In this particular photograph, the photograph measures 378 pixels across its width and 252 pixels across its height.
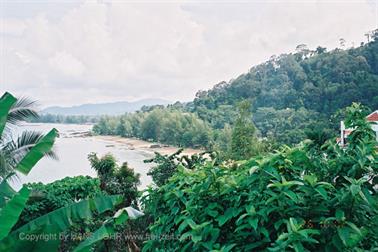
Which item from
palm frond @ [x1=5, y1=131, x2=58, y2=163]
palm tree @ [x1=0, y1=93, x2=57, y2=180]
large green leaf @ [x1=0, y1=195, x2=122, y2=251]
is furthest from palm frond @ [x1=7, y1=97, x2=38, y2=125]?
large green leaf @ [x1=0, y1=195, x2=122, y2=251]

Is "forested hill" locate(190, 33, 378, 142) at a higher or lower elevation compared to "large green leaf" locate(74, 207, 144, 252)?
higher

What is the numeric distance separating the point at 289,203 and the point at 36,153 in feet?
4.50

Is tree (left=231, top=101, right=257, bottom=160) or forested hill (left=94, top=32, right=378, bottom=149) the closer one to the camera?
tree (left=231, top=101, right=257, bottom=160)

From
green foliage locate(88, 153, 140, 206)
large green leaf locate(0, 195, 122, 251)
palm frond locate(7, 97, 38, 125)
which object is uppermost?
palm frond locate(7, 97, 38, 125)

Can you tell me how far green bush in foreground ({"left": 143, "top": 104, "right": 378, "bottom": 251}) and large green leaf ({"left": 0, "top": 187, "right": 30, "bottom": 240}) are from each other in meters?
0.55

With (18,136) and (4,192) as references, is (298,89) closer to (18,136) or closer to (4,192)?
(18,136)

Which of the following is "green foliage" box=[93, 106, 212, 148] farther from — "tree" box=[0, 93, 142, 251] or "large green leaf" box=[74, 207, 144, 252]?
"large green leaf" box=[74, 207, 144, 252]

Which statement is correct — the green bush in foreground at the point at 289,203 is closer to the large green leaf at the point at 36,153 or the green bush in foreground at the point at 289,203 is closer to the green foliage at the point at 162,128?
the large green leaf at the point at 36,153

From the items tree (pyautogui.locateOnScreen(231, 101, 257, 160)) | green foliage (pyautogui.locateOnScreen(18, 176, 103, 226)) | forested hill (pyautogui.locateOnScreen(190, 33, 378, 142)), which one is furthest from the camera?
forested hill (pyautogui.locateOnScreen(190, 33, 378, 142))

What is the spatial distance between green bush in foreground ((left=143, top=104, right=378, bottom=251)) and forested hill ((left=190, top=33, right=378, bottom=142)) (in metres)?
Answer: 14.8

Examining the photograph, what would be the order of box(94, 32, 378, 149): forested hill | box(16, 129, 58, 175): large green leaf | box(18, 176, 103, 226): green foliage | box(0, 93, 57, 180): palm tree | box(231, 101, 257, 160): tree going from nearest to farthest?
box(16, 129, 58, 175): large green leaf, box(18, 176, 103, 226): green foliage, box(0, 93, 57, 180): palm tree, box(231, 101, 257, 160): tree, box(94, 32, 378, 149): forested hill

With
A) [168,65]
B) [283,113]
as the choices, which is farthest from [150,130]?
[168,65]

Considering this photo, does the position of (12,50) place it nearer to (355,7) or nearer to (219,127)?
(355,7)

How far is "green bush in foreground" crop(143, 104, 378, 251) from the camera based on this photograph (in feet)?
3.89
